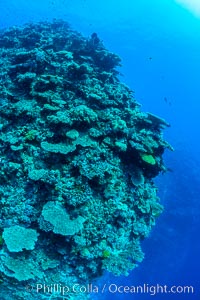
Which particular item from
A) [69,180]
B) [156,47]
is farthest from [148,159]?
[156,47]

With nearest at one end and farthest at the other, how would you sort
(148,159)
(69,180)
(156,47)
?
(69,180)
(148,159)
(156,47)

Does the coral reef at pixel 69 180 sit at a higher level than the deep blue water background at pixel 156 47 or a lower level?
lower

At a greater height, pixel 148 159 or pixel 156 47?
pixel 156 47

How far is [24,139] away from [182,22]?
86.9 meters

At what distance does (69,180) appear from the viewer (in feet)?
24.1

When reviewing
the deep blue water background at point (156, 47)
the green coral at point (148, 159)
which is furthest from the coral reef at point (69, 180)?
the deep blue water background at point (156, 47)

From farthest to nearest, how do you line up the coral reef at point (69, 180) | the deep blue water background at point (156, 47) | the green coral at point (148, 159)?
1. the deep blue water background at point (156, 47)
2. the green coral at point (148, 159)
3. the coral reef at point (69, 180)

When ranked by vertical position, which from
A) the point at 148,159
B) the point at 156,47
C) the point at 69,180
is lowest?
the point at 69,180

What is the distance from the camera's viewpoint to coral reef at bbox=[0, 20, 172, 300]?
21.7 ft

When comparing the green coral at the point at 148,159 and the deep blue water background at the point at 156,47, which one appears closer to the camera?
the green coral at the point at 148,159

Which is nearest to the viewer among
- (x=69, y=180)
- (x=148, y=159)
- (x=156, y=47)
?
(x=69, y=180)

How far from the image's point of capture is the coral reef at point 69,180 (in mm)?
6629

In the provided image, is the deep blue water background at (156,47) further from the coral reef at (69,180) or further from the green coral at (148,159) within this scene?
the green coral at (148,159)

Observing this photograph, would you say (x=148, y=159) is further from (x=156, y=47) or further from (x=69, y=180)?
(x=156, y=47)
